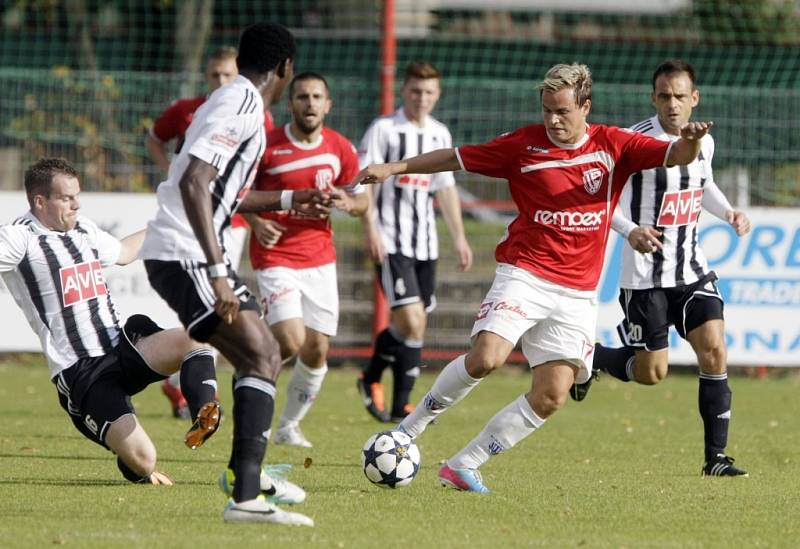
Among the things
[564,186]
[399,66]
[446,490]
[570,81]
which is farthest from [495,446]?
[399,66]

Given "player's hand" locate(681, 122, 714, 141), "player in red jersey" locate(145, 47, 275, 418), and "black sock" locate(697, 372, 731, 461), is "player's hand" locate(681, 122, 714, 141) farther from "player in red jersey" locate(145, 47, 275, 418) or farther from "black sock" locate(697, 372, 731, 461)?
"player in red jersey" locate(145, 47, 275, 418)

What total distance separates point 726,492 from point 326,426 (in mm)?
3644

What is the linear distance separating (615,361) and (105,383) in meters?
3.19

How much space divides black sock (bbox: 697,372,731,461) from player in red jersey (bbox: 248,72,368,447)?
8.06 feet

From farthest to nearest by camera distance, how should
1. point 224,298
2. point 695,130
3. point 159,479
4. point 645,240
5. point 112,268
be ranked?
point 112,268, point 645,240, point 159,479, point 695,130, point 224,298

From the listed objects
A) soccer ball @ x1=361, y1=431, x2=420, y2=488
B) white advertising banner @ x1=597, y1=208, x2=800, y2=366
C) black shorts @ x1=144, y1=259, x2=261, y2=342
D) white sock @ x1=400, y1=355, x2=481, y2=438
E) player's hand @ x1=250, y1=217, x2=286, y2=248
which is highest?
black shorts @ x1=144, y1=259, x2=261, y2=342

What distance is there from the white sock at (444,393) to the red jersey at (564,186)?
1.93ft

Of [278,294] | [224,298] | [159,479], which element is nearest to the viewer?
[224,298]

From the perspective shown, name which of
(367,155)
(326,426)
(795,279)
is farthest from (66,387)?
(795,279)

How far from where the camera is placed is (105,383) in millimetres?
6836

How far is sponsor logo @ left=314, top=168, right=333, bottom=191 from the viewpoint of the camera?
9055mm

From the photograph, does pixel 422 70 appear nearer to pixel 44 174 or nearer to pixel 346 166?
pixel 346 166

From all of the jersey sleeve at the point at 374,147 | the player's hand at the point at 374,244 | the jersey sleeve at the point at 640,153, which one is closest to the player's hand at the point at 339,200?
the jersey sleeve at the point at 640,153

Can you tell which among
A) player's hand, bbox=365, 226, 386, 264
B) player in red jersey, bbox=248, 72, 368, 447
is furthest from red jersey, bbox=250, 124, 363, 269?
player's hand, bbox=365, 226, 386, 264
